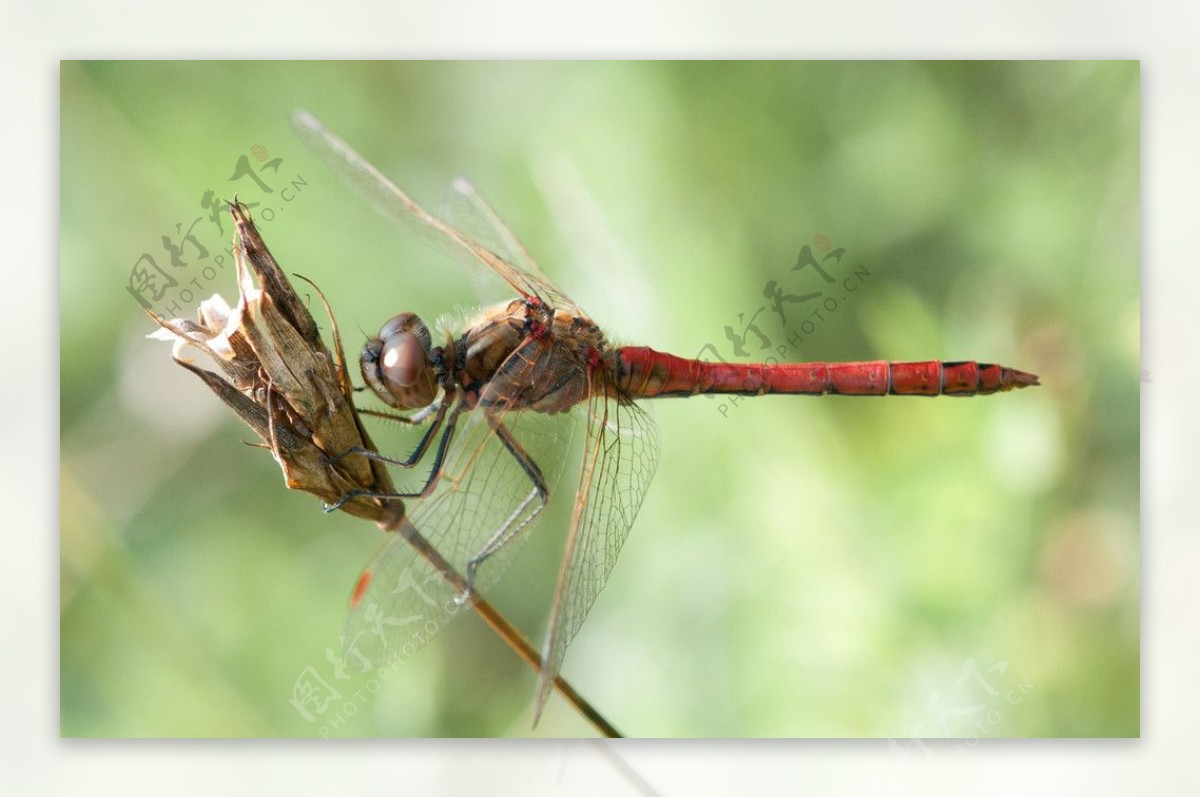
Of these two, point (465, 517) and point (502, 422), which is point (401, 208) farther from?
point (465, 517)

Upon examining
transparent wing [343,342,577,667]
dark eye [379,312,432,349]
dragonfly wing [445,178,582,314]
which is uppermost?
dragonfly wing [445,178,582,314]

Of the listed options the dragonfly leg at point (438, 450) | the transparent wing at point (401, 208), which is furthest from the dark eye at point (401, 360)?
the transparent wing at point (401, 208)

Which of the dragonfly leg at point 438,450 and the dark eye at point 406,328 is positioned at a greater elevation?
the dark eye at point 406,328

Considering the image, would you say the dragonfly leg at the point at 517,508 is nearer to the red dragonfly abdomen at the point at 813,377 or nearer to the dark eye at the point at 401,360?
the dark eye at the point at 401,360

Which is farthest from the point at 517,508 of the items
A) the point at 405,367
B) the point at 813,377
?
the point at 813,377

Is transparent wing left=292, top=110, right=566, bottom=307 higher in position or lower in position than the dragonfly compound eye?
higher

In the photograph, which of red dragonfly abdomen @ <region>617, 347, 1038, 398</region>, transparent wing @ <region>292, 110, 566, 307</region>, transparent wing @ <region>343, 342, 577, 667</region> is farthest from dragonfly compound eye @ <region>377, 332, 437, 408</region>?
red dragonfly abdomen @ <region>617, 347, 1038, 398</region>

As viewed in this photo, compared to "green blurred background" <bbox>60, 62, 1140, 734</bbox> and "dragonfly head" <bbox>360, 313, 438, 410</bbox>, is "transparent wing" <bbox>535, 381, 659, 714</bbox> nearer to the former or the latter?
"green blurred background" <bbox>60, 62, 1140, 734</bbox>
